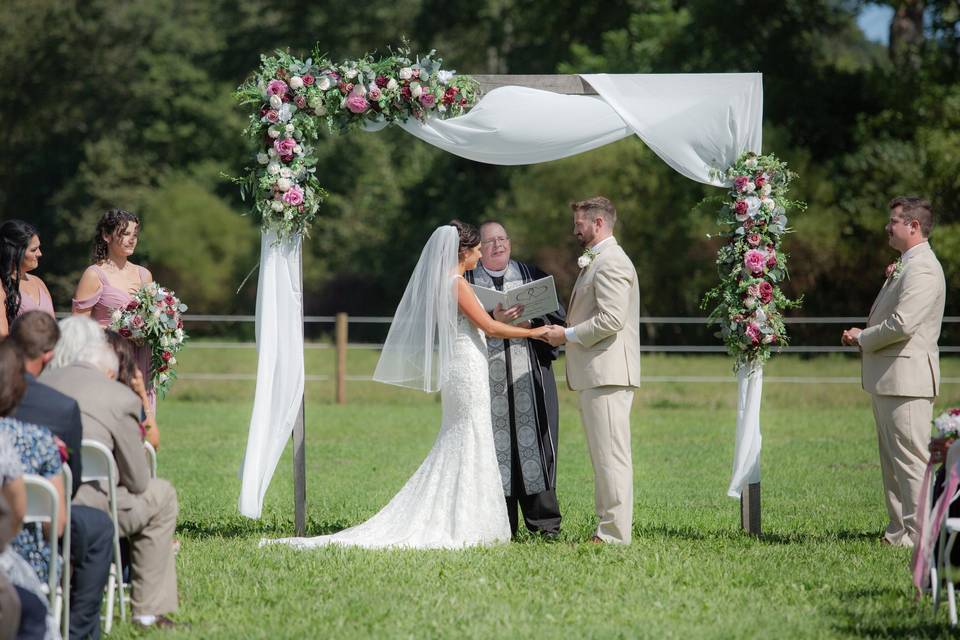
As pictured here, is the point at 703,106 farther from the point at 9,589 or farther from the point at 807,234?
the point at 807,234

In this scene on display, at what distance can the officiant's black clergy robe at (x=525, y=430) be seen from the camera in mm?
7980

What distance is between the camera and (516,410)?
805cm

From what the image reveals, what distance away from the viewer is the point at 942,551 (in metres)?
5.39

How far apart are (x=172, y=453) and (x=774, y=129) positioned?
17.5 meters

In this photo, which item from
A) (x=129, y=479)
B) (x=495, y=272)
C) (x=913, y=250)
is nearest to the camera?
(x=129, y=479)

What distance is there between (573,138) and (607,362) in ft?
5.09

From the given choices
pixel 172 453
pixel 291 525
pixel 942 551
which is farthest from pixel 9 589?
pixel 172 453

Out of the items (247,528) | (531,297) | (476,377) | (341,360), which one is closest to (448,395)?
(476,377)

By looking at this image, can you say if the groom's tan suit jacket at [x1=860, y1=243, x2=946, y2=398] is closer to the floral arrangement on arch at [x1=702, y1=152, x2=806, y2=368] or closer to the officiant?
the floral arrangement on arch at [x1=702, y1=152, x2=806, y2=368]

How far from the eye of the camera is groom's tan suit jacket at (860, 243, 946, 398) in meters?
7.24

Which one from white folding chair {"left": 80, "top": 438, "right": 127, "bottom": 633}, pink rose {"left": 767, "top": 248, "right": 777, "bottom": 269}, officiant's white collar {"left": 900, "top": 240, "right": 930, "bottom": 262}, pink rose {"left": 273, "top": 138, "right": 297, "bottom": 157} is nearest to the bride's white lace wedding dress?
pink rose {"left": 273, "top": 138, "right": 297, "bottom": 157}

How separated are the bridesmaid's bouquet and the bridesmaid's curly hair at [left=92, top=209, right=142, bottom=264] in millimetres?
419

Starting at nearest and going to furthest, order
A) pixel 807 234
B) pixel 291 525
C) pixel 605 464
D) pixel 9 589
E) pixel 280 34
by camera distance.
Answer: pixel 9 589
pixel 605 464
pixel 291 525
pixel 807 234
pixel 280 34

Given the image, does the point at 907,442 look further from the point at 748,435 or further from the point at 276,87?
the point at 276,87
